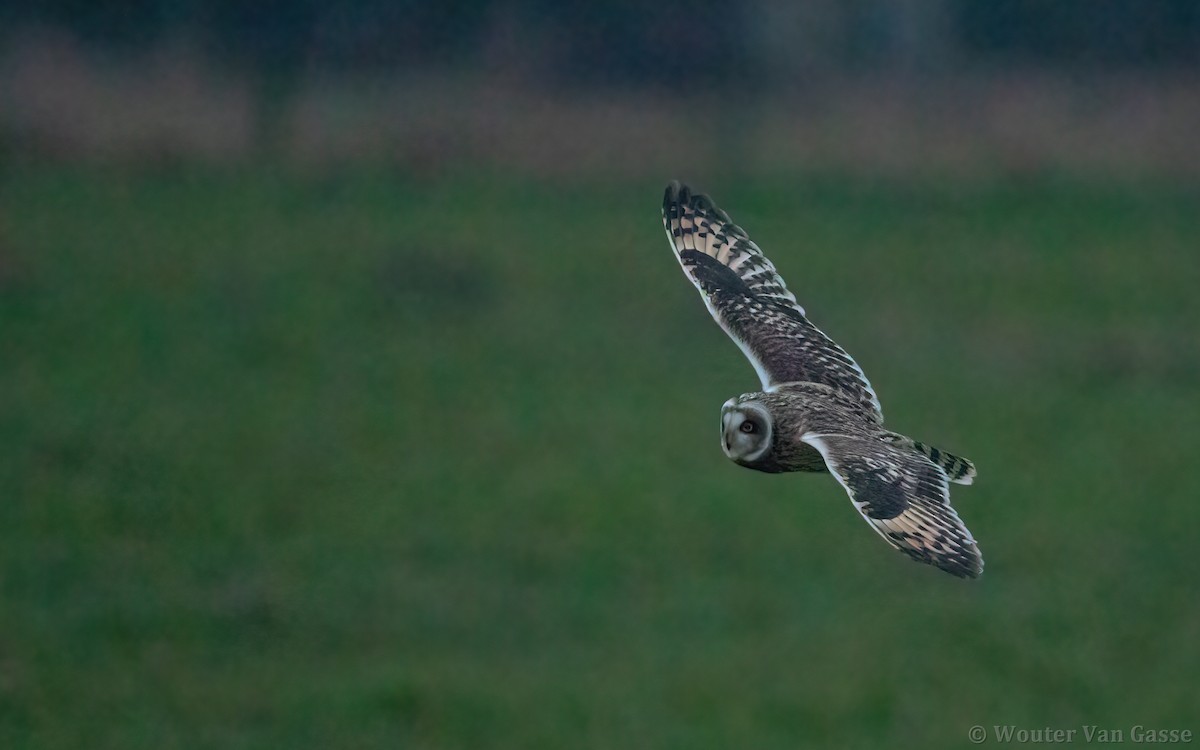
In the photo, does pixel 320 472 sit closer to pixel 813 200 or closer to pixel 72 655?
pixel 72 655

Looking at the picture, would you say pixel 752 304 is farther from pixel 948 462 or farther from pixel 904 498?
pixel 904 498

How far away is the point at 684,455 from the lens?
49.2 feet

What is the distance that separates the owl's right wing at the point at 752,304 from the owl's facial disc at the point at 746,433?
822 millimetres

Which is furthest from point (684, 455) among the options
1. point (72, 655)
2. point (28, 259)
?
point (28, 259)

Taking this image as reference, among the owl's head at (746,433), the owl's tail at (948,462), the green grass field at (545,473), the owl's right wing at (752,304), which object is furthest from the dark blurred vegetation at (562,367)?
the owl's head at (746,433)

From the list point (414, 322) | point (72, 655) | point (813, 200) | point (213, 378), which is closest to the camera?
point (72, 655)

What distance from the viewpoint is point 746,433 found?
4.61 meters

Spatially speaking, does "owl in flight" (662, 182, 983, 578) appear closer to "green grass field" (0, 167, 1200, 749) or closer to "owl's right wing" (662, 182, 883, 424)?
"owl's right wing" (662, 182, 883, 424)

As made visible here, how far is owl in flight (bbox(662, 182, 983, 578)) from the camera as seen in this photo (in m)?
4.29

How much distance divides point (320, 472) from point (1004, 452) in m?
5.46

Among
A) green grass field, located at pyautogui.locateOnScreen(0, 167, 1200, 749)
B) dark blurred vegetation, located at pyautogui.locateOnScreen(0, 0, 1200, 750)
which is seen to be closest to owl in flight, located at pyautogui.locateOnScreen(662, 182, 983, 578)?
dark blurred vegetation, located at pyautogui.locateOnScreen(0, 0, 1200, 750)

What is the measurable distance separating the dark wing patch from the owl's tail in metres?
0.10

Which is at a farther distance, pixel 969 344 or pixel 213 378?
pixel 969 344

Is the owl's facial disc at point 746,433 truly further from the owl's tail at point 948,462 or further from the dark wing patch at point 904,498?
the owl's tail at point 948,462
